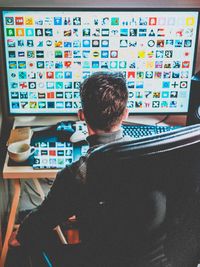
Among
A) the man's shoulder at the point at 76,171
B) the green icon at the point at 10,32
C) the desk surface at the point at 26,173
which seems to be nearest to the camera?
the man's shoulder at the point at 76,171

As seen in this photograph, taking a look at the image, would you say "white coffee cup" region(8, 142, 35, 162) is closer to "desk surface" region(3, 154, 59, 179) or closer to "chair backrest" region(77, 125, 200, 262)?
"desk surface" region(3, 154, 59, 179)

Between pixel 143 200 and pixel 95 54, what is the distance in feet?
3.37

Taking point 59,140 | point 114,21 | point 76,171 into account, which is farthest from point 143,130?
point 76,171

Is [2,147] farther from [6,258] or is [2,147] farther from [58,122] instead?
[6,258]

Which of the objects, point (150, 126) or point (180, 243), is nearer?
point (180, 243)

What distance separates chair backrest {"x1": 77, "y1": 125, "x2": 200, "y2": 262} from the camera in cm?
102

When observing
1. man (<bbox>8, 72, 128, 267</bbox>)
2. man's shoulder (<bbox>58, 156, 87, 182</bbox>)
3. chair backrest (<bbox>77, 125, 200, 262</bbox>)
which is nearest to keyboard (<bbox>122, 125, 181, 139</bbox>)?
man (<bbox>8, 72, 128, 267</bbox>)

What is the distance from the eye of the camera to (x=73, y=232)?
7.52 feet

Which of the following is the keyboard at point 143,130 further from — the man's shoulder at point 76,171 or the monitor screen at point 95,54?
the man's shoulder at point 76,171

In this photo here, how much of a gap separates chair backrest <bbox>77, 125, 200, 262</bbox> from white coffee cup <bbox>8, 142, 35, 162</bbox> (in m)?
0.71

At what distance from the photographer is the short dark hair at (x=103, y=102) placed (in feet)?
4.49

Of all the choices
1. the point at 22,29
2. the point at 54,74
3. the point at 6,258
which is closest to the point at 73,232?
the point at 6,258

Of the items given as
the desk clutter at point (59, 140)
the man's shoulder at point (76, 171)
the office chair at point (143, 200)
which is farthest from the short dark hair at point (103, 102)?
the desk clutter at point (59, 140)

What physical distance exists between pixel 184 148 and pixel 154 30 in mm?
1009
